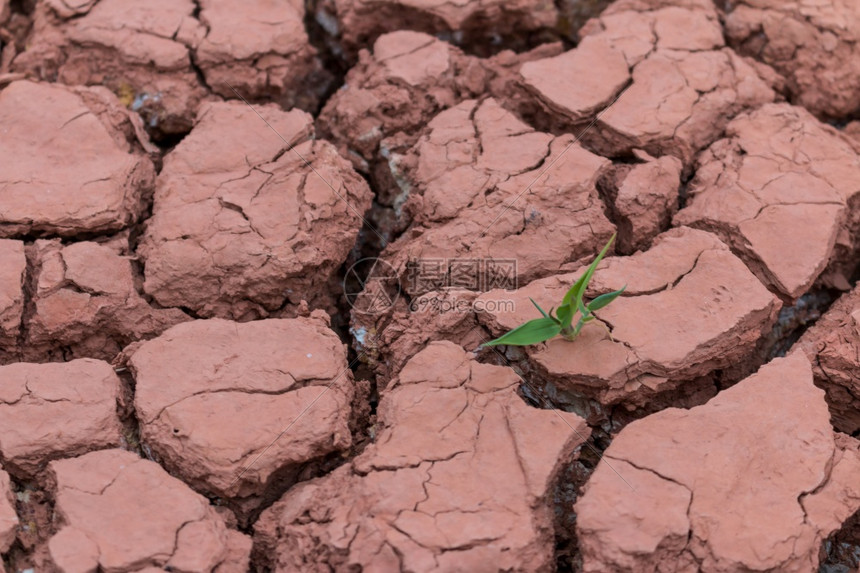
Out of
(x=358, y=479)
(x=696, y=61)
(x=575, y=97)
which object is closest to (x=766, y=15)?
(x=696, y=61)

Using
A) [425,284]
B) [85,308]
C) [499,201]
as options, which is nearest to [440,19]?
[499,201]

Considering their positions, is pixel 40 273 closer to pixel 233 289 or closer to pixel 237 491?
pixel 233 289

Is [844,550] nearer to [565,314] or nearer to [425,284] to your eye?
[565,314]

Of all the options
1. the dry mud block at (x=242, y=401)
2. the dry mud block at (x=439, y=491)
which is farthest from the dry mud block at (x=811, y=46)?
the dry mud block at (x=242, y=401)

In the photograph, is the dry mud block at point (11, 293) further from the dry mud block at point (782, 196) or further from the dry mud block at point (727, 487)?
the dry mud block at point (782, 196)

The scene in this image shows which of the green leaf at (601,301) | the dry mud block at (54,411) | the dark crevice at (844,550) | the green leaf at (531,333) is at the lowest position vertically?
the dark crevice at (844,550)

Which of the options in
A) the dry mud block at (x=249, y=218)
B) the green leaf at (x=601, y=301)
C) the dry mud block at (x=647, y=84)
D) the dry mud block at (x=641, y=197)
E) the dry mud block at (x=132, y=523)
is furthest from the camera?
the dry mud block at (x=647, y=84)
